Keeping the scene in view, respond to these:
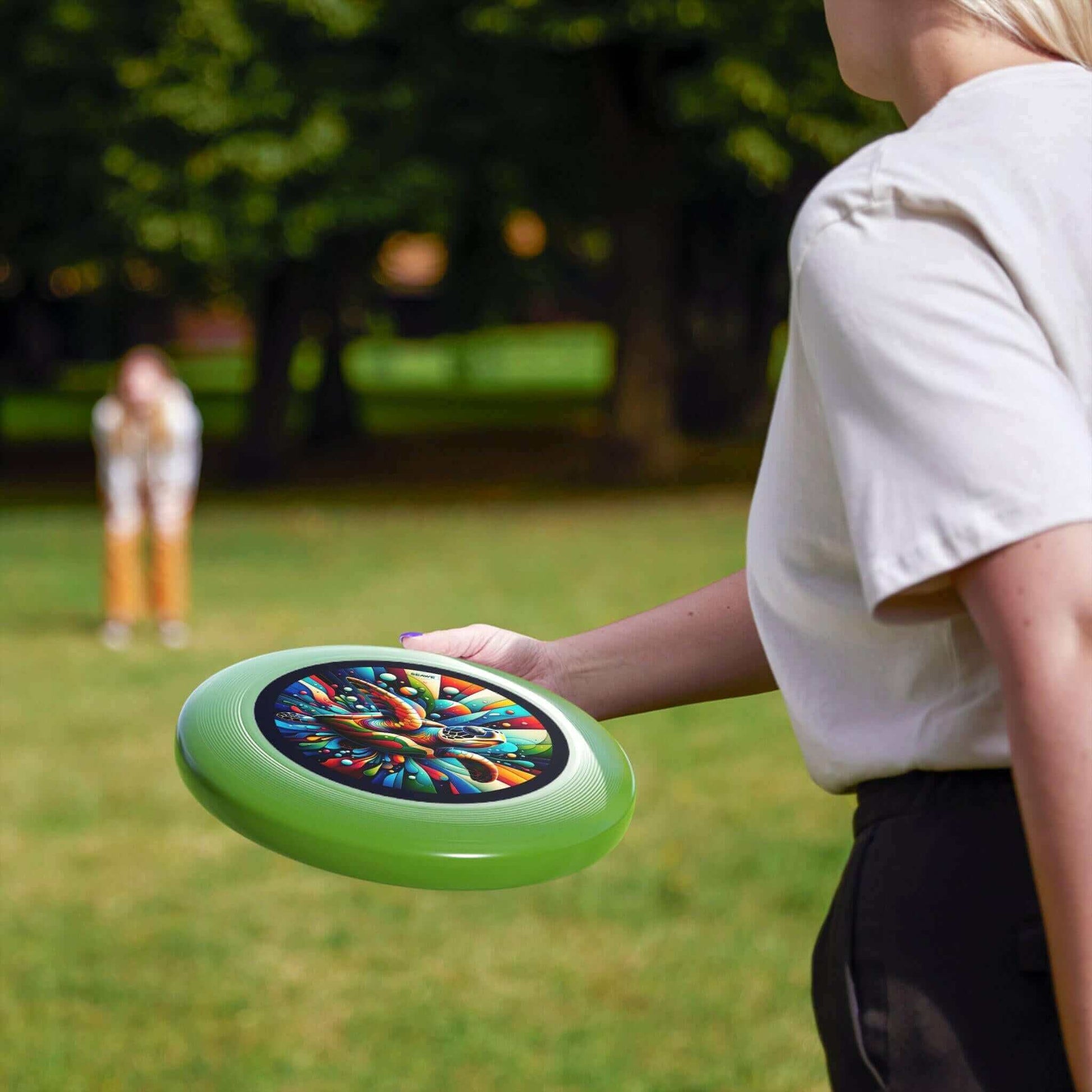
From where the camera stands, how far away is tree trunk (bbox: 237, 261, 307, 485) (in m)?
23.6

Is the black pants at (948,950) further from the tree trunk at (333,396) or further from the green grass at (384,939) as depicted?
the tree trunk at (333,396)

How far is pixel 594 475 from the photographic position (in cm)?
2133

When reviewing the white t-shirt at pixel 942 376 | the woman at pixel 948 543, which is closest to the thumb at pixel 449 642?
the woman at pixel 948 543

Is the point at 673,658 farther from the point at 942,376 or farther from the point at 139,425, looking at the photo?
the point at 139,425

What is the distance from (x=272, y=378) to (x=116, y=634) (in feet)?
44.2

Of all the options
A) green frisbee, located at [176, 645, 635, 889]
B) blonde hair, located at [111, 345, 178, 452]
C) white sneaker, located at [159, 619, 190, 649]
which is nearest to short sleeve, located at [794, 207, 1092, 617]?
green frisbee, located at [176, 645, 635, 889]

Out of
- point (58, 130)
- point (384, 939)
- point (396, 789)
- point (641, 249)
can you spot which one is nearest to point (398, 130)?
point (641, 249)

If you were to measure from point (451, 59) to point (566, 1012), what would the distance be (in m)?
15.6

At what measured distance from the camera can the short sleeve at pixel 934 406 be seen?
1.09 m

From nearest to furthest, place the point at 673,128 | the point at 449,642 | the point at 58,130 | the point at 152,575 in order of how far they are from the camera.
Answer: the point at 449,642 → the point at 152,575 → the point at 58,130 → the point at 673,128

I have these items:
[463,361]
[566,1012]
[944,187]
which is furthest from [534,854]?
[463,361]

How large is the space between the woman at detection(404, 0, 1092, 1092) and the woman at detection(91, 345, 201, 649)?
9494mm

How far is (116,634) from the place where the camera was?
1078 centimetres

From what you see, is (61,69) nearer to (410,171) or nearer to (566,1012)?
(410,171)
